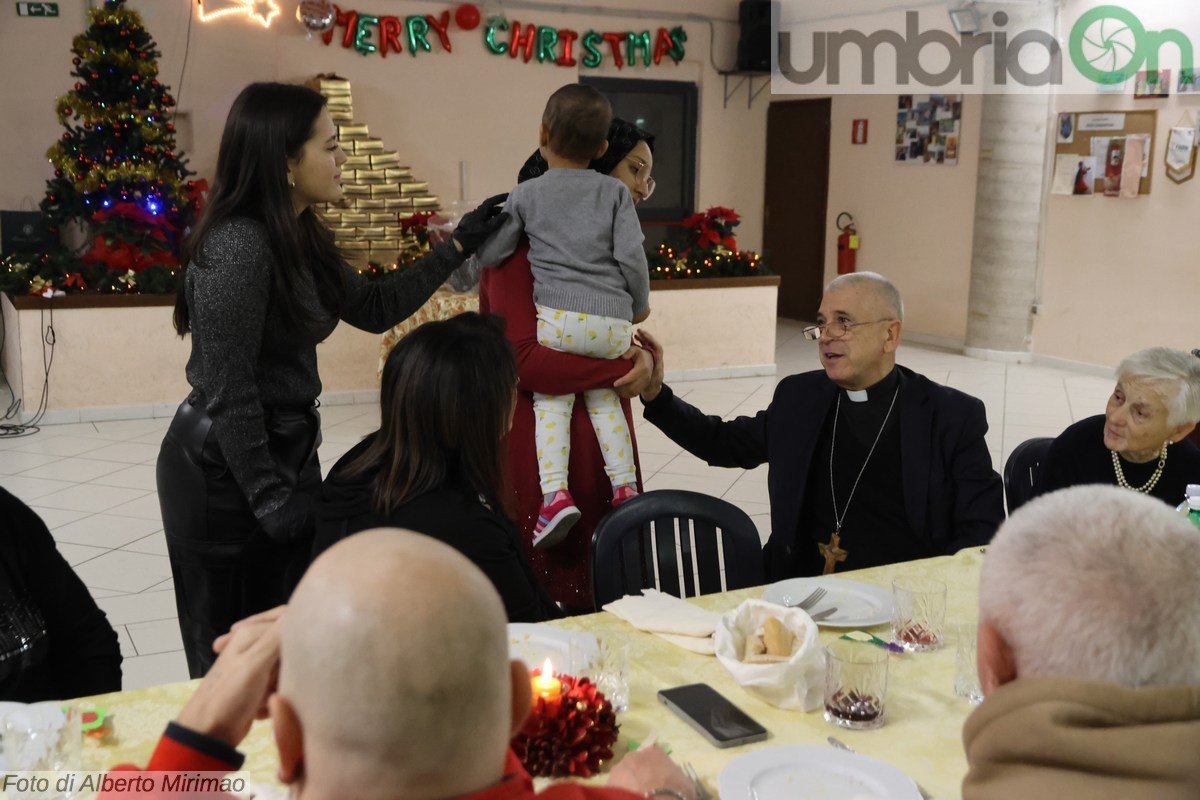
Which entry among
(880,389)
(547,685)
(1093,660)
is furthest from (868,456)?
(1093,660)

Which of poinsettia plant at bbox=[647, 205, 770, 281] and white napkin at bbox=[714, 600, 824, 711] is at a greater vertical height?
poinsettia plant at bbox=[647, 205, 770, 281]

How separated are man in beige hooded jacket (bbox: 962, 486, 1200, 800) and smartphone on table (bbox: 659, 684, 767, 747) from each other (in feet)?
1.66

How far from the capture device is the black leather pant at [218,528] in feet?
7.86

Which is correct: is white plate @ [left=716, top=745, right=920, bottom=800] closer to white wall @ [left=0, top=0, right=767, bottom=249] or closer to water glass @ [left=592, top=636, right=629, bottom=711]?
water glass @ [left=592, top=636, right=629, bottom=711]

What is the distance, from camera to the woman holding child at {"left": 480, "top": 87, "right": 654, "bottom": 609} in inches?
127

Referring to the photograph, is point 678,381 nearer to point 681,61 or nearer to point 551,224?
point 681,61

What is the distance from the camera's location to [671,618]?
1.99 m

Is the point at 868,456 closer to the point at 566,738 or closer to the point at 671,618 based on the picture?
the point at 671,618

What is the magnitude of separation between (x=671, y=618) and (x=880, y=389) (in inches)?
47.7

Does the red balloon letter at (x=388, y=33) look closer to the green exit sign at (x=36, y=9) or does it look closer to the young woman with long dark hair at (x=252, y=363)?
the green exit sign at (x=36, y=9)

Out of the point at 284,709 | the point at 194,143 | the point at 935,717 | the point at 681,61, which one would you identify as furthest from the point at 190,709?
the point at 681,61

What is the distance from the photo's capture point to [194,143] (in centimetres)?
928

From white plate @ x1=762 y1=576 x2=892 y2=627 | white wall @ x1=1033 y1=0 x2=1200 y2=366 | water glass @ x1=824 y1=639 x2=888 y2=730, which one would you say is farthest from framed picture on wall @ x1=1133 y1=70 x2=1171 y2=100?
water glass @ x1=824 y1=639 x2=888 y2=730

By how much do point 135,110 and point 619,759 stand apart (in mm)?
7318
